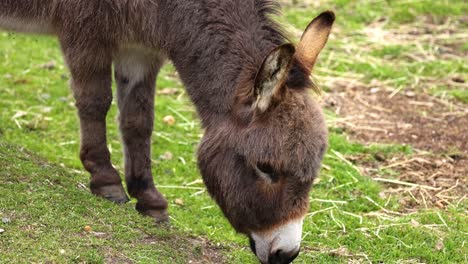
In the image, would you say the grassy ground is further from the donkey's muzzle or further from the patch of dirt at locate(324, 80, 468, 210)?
the donkey's muzzle

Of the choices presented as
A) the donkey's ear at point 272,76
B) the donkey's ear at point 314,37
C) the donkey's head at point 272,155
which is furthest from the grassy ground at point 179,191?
the donkey's ear at point 272,76

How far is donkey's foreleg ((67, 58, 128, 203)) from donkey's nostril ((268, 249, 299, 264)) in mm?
1645

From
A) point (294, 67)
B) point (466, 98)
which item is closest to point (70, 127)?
point (294, 67)

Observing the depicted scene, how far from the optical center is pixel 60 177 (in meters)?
6.10

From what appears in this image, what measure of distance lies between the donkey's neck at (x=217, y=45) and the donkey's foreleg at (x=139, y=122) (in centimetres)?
A: 75

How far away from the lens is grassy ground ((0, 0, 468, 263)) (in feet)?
17.0

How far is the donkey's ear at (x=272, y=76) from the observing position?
4465mm

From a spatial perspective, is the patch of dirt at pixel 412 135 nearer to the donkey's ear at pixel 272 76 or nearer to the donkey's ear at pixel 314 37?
the donkey's ear at pixel 314 37

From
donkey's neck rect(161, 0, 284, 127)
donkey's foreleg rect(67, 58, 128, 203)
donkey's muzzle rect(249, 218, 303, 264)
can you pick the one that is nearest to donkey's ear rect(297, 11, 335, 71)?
donkey's neck rect(161, 0, 284, 127)

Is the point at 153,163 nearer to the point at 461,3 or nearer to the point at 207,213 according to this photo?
the point at 207,213

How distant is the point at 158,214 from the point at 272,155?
5.06ft

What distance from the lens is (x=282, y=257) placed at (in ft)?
15.2

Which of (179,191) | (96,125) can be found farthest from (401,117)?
(96,125)

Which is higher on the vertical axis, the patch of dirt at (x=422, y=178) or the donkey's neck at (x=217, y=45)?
the donkey's neck at (x=217, y=45)
